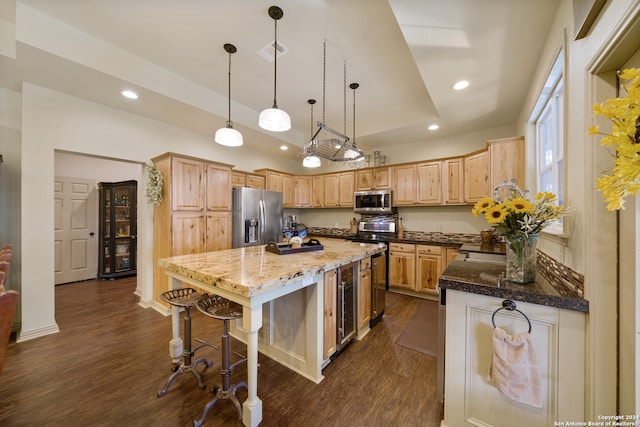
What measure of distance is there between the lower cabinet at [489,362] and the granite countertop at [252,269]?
933 mm

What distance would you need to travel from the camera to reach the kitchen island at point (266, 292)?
135cm

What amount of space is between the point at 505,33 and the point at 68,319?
18.1 ft

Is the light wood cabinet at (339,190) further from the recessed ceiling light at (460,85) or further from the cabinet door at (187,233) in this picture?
the cabinet door at (187,233)

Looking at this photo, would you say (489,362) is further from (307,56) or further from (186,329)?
(307,56)

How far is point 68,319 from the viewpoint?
2.84 metres

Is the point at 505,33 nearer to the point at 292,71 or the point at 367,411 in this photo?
the point at 292,71

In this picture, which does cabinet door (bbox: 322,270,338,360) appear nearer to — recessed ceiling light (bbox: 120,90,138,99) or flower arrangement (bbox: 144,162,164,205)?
flower arrangement (bbox: 144,162,164,205)

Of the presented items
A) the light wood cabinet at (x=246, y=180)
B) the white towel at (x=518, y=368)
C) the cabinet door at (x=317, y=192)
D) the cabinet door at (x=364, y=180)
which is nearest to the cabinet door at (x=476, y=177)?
the cabinet door at (x=364, y=180)

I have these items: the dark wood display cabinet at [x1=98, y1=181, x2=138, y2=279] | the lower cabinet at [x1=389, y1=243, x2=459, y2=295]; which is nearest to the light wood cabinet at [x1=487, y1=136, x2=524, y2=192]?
the lower cabinet at [x1=389, y1=243, x2=459, y2=295]

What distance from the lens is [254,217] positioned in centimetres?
401

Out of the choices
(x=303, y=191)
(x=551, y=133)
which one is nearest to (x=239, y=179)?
(x=303, y=191)

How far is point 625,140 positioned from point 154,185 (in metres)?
4.05

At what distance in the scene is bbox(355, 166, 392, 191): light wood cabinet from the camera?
4336mm

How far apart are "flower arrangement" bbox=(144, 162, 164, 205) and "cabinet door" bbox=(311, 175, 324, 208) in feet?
9.95
